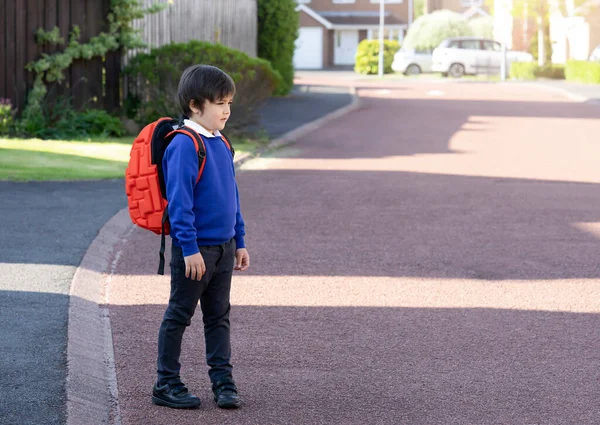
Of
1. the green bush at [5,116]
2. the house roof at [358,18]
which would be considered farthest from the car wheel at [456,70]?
the green bush at [5,116]

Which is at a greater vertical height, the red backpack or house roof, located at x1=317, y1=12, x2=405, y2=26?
house roof, located at x1=317, y1=12, x2=405, y2=26

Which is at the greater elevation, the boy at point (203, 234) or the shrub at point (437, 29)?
the shrub at point (437, 29)

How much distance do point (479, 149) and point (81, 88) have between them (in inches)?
255

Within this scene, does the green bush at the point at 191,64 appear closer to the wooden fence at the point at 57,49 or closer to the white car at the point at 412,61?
the wooden fence at the point at 57,49

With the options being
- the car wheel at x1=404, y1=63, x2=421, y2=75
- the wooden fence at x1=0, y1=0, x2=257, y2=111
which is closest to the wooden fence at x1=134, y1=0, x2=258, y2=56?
the wooden fence at x1=0, y1=0, x2=257, y2=111

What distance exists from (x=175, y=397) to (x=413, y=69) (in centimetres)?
Answer: 5008

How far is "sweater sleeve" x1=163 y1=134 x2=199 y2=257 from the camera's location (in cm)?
425

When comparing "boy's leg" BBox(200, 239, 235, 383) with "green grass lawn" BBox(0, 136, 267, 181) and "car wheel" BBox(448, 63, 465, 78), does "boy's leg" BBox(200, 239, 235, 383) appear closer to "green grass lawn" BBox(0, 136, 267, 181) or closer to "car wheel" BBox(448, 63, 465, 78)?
"green grass lawn" BBox(0, 136, 267, 181)

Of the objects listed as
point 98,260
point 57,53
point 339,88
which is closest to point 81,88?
point 57,53

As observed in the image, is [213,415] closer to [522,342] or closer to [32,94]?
[522,342]

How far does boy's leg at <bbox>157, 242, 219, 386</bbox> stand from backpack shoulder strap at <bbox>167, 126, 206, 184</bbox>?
1.19ft

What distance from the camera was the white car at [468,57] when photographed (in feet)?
160

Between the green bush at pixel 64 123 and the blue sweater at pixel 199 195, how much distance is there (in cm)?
1158

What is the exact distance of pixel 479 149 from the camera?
16.9 metres
